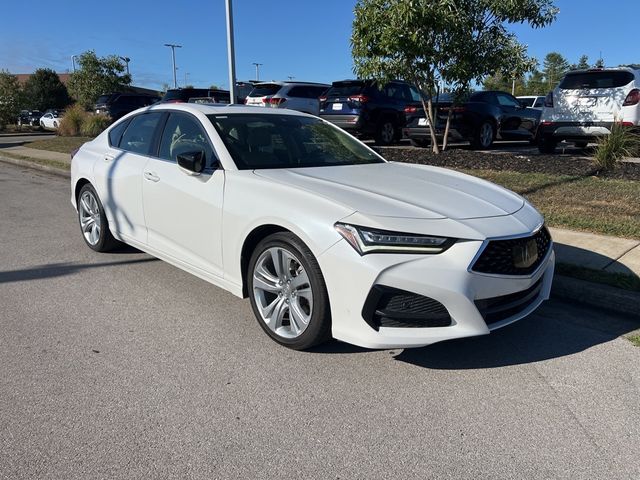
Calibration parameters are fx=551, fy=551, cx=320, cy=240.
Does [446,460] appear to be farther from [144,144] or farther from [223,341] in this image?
[144,144]

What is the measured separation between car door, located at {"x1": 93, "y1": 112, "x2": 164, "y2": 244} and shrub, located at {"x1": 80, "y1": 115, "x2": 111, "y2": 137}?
17651mm

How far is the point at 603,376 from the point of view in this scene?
10.9 feet

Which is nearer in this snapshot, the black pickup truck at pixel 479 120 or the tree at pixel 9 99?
the black pickup truck at pixel 479 120

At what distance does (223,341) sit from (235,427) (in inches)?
41.0

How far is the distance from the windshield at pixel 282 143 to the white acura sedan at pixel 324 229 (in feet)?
0.04

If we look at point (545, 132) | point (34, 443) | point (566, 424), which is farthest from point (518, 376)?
point (545, 132)

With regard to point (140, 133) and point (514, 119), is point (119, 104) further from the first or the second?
point (140, 133)

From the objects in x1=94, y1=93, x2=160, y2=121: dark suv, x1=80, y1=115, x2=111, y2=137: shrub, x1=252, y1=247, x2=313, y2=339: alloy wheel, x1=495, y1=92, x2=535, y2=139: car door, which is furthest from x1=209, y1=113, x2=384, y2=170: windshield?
x1=94, y1=93, x2=160, y2=121: dark suv

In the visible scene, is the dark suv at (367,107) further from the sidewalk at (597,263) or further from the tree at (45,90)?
the tree at (45,90)

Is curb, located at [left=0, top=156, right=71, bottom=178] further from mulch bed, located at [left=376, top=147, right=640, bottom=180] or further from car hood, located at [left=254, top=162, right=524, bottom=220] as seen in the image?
car hood, located at [left=254, top=162, right=524, bottom=220]

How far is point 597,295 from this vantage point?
4441mm

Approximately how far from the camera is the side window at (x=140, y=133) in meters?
5.02

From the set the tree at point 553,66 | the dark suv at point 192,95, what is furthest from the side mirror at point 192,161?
the tree at point 553,66

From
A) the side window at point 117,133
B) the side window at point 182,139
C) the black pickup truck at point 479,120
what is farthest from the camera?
the black pickup truck at point 479,120
